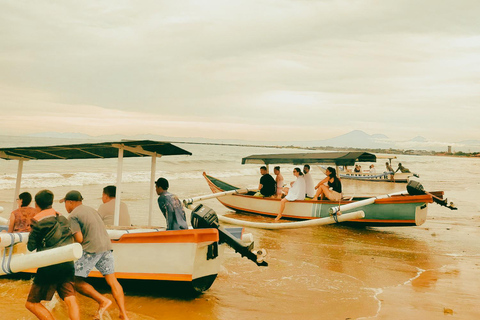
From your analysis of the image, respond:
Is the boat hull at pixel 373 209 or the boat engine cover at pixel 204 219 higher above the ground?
the boat engine cover at pixel 204 219

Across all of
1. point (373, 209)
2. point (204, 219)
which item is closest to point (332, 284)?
point (204, 219)

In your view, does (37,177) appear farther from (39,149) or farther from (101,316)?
(101,316)

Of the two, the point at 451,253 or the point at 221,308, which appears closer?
the point at 221,308

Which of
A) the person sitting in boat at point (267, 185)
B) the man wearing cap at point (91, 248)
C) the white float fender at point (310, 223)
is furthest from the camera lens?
the person sitting in boat at point (267, 185)

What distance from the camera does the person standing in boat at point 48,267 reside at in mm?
3930

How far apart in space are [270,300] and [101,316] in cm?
233

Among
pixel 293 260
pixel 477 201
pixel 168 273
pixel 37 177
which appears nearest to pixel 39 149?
pixel 168 273

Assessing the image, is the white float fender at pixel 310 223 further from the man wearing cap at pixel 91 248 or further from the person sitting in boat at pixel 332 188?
the man wearing cap at pixel 91 248

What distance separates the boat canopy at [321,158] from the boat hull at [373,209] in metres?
1.18

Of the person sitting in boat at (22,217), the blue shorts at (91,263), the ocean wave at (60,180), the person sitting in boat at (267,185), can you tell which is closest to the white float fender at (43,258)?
the blue shorts at (91,263)

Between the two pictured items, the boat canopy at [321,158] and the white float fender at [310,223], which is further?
the boat canopy at [321,158]

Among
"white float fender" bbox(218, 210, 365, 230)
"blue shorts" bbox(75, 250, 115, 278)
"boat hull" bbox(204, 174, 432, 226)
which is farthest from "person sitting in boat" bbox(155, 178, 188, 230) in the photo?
"boat hull" bbox(204, 174, 432, 226)

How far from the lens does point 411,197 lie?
10359 millimetres

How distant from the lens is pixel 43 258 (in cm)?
353
